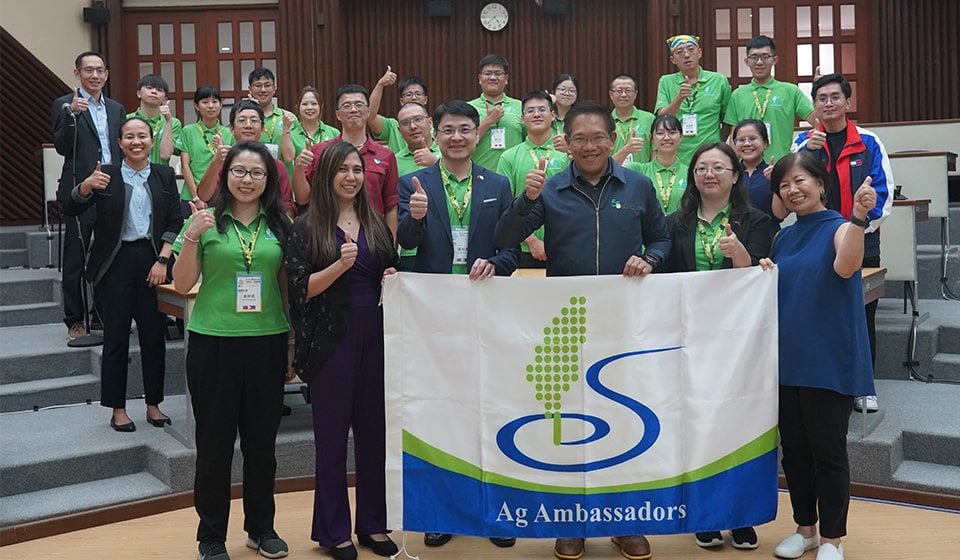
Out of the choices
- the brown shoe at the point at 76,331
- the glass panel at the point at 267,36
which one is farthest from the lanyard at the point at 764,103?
the glass panel at the point at 267,36

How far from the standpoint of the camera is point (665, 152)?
4840mm

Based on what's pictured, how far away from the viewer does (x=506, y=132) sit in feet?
18.2

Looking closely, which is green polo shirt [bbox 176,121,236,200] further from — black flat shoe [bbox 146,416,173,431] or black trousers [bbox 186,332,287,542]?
black trousers [bbox 186,332,287,542]

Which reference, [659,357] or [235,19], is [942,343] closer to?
[659,357]

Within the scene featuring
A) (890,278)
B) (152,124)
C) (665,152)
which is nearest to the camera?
(665,152)

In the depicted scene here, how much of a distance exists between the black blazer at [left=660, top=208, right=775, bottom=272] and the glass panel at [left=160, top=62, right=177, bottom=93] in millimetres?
7519

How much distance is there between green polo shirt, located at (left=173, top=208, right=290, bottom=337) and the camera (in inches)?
133

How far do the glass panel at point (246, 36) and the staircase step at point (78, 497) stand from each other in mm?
6351

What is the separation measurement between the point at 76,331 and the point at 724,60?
6.68 meters

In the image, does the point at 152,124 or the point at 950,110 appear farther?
the point at 950,110

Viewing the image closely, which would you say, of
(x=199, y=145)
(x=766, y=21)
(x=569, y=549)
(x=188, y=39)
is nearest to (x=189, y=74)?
(x=188, y=39)

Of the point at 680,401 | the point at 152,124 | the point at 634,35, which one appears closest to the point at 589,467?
the point at 680,401

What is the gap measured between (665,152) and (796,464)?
193 cm

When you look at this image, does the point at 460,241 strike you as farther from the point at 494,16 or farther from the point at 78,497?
the point at 494,16
